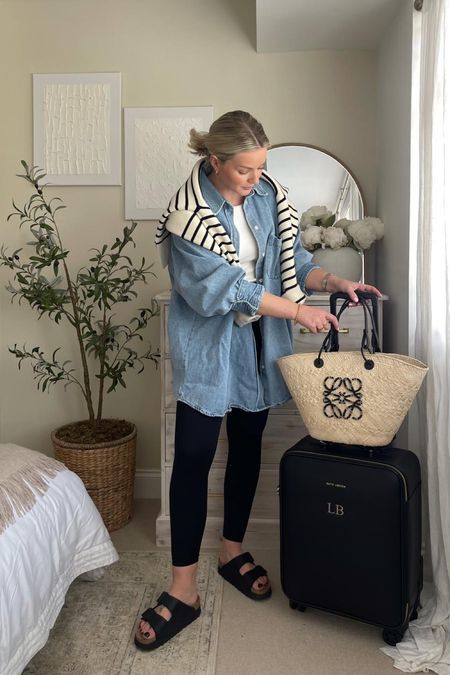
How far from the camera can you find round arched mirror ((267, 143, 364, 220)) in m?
2.60

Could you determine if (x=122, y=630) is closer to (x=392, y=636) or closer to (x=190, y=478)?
(x=190, y=478)

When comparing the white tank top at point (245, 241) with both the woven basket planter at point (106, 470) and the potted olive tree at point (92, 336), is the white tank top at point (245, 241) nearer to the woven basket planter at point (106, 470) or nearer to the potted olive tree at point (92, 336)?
the potted olive tree at point (92, 336)

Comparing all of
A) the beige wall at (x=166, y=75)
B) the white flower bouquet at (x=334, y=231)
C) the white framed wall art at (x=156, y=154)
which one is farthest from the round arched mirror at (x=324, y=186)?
the white framed wall art at (x=156, y=154)

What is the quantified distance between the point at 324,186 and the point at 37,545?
1.82 metres

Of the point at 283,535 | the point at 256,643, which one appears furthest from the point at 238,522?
the point at 256,643

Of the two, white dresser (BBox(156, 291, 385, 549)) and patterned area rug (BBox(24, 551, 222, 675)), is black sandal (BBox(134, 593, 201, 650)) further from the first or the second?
white dresser (BBox(156, 291, 385, 549))

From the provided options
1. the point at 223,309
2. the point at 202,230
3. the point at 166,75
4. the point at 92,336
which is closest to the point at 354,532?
the point at 223,309

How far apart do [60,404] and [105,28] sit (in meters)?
1.71

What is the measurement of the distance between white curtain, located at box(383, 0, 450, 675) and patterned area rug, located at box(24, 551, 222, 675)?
1.77 ft

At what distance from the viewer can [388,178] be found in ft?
7.80

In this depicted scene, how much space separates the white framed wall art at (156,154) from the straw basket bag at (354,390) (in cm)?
126

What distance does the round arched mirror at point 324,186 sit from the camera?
2.60 meters

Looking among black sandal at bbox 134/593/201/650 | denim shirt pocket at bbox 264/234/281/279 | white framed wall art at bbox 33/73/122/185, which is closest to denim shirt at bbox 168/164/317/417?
denim shirt pocket at bbox 264/234/281/279

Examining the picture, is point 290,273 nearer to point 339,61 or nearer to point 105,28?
point 339,61
